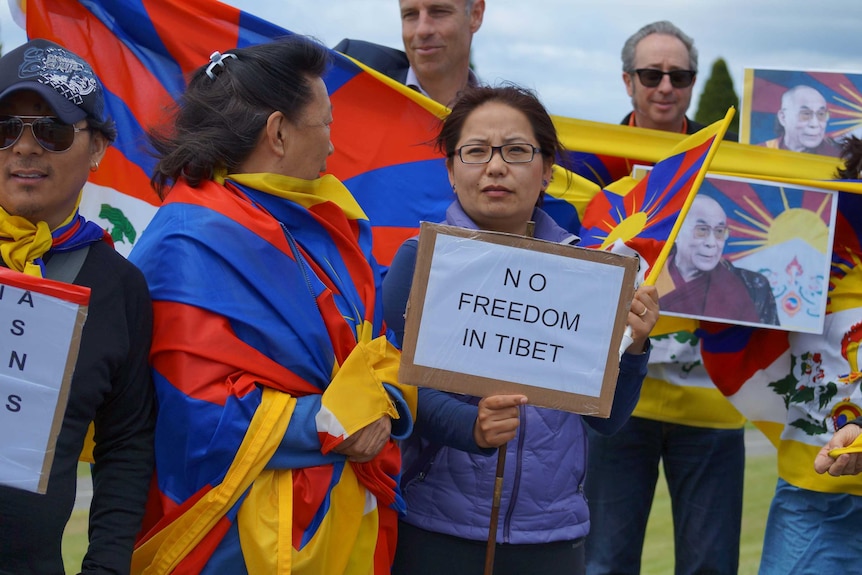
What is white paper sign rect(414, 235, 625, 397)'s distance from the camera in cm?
237

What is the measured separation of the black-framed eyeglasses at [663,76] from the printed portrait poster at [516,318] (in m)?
2.14

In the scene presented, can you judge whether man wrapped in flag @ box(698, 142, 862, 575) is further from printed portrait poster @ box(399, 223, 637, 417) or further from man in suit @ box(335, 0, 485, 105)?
man in suit @ box(335, 0, 485, 105)

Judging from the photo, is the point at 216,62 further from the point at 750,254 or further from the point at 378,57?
the point at 750,254

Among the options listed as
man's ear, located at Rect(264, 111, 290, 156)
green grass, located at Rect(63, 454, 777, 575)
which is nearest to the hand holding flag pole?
man's ear, located at Rect(264, 111, 290, 156)

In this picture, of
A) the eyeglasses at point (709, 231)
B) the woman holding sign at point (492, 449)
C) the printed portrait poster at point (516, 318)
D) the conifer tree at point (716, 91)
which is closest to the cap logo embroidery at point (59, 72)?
the printed portrait poster at point (516, 318)

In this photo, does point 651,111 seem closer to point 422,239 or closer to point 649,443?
point 649,443

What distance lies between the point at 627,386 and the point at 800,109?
2057 millimetres

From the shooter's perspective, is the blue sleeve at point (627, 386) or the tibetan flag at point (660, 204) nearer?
the blue sleeve at point (627, 386)

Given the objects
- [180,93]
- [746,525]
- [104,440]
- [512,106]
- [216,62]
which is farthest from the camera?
[746,525]

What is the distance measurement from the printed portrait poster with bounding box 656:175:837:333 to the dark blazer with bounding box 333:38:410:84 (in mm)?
1329

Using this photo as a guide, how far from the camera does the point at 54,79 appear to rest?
220 cm

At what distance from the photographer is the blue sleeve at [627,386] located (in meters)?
2.72

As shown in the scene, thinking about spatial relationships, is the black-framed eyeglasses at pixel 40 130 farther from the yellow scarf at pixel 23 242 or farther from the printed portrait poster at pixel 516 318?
the printed portrait poster at pixel 516 318

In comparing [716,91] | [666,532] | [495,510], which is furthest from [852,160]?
[716,91]
